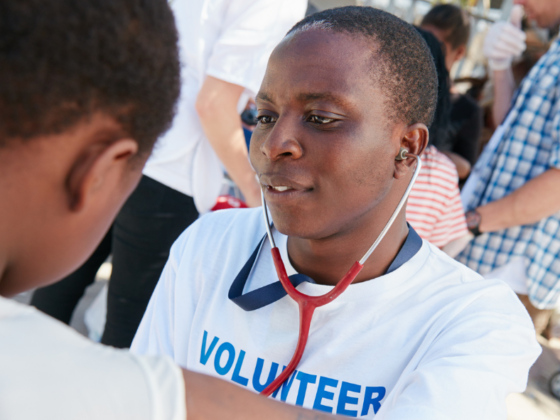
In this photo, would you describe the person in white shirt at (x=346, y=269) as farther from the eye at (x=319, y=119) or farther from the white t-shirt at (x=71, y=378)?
the white t-shirt at (x=71, y=378)

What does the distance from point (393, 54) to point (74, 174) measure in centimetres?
87

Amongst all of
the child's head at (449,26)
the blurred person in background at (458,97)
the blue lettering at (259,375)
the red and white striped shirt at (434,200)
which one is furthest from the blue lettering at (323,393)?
the child's head at (449,26)

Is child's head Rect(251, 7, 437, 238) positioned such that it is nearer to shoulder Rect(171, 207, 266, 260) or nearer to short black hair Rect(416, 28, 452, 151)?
shoulder Rect(171, 207, 266, 260)

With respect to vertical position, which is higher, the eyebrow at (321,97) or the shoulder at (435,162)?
the eyebrow at (321,97)

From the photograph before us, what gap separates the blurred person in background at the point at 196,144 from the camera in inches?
72.9

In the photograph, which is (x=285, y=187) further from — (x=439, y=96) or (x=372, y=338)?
(x=439, y=96)

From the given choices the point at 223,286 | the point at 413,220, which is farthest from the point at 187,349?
the point at 413,220

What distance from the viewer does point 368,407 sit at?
1103 millimetres

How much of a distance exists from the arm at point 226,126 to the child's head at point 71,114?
Answer: 3.85ft

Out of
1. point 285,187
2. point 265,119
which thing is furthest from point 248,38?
point 285,187

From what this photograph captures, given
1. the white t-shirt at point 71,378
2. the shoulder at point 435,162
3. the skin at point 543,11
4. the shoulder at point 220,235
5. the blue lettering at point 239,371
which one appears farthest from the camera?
the skin at point 543,11

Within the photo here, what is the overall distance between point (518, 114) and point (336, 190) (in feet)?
5.42

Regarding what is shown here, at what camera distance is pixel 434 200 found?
2139 mm

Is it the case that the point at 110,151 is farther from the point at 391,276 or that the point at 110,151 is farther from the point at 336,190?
the point at 391,276
